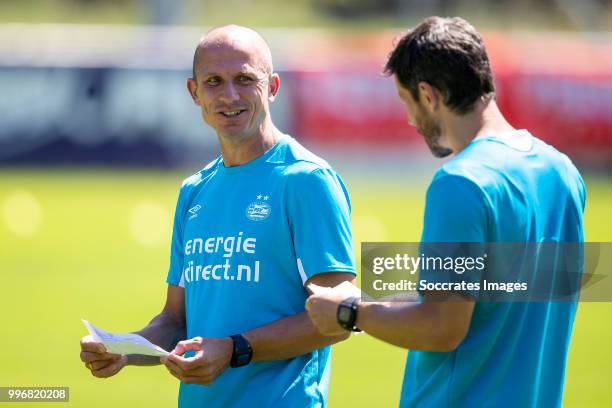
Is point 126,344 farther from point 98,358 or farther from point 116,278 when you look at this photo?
point 116,278

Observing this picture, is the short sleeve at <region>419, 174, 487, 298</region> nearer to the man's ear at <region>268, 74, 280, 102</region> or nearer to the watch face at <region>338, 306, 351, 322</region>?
the watch face at <region>338, 306, 351, 322</region>

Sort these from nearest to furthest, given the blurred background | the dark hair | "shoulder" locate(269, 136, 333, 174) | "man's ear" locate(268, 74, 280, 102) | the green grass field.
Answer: the dark hair, "shoulder" locate(269, 136, 333, 174), "man's ear" locate(268, 74, 280, 102), the green grass field, the blurred background

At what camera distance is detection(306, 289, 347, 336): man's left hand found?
3432 mm

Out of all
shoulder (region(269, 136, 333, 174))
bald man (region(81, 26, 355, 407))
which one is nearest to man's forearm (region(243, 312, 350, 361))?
bald man (region(81, 26, 355, 407))

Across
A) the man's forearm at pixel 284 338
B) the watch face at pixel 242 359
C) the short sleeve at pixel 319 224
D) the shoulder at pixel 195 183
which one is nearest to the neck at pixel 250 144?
the shoulder at pixel 195 183

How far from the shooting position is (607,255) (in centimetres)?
405

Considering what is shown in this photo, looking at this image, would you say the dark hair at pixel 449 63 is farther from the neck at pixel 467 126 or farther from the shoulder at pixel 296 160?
the shoulder at pixel 296 160

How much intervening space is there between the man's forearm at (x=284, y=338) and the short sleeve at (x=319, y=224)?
18 centimetres

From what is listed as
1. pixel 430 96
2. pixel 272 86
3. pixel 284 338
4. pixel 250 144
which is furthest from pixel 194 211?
pixel 430 96

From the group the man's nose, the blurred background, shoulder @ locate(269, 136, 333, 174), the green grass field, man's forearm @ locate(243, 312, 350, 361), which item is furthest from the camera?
the blurred background

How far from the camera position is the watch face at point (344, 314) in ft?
11.1

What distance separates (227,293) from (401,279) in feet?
2.23

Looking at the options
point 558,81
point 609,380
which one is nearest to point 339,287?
point 609,380

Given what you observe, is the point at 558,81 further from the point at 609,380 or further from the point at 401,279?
the point at 401,279
